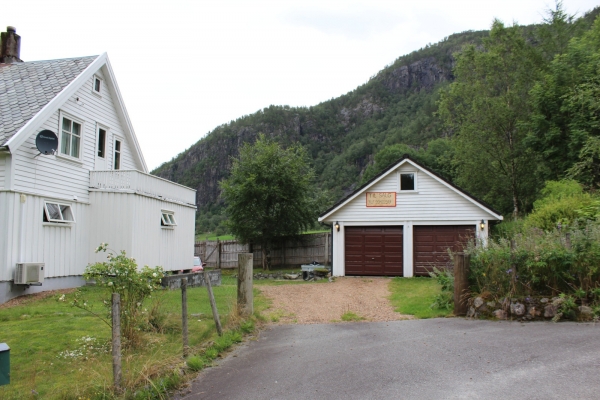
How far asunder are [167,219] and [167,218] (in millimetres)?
37

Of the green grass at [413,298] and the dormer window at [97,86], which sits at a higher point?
the dormer window at [97,86]

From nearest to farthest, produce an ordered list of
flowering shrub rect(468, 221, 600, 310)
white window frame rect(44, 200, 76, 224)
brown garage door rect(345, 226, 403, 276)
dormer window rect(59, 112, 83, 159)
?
flowering shrub rect(468, 221, 600, 310) < white window frame rect(44, 200, 76, 224) < dormer window rect(59, 112, 83, 159) < brown garage door rect(345, 226, 403, 276)

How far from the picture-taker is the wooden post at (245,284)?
972cm

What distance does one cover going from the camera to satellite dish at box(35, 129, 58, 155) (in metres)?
13.2

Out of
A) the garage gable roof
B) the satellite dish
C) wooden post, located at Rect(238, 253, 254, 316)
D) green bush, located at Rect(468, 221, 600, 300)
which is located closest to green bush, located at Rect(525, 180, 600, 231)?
the garage gable roof

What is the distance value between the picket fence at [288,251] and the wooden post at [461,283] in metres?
15.7

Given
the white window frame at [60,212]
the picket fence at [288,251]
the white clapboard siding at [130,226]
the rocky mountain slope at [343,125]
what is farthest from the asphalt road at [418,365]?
the rocky mountain slope at [343,125]

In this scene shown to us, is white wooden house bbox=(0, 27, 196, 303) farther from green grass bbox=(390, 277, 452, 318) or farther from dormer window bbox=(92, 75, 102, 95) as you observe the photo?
green grass bbox=(390, 277, 452, 318)

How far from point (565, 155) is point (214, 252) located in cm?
2080

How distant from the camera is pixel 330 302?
13.6 m

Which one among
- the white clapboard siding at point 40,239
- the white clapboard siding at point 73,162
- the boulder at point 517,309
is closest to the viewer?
the boulder at point 517,309

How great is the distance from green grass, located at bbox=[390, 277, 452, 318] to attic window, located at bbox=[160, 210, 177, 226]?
8348mm

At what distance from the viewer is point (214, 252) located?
29078mm

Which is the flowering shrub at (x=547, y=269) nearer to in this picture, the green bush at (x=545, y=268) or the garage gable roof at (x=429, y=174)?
the green bush at (x=545, y=268)
